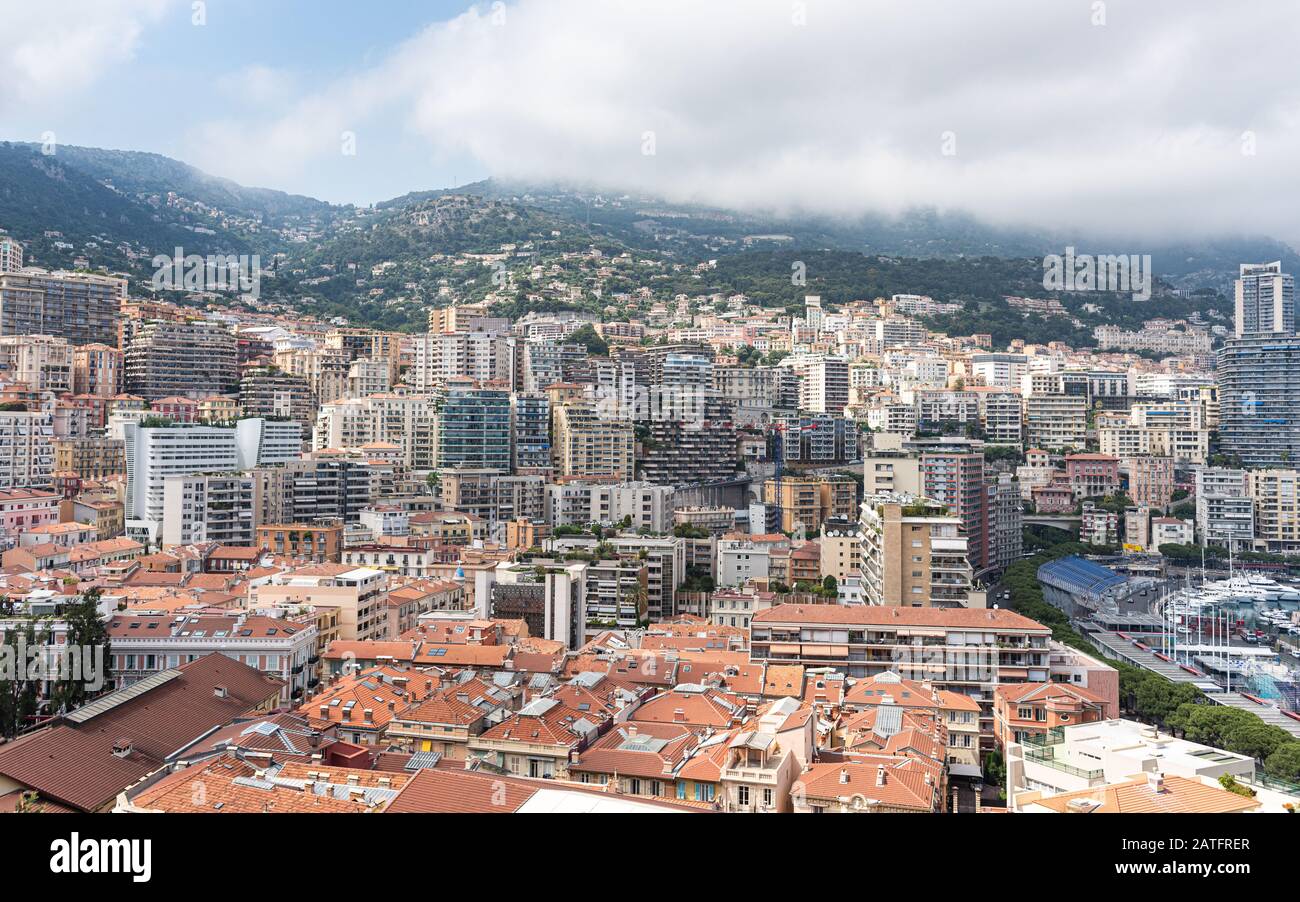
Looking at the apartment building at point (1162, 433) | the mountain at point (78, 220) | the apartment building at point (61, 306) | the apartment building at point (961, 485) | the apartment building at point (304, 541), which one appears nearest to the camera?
the apartment building at point (304, 541)

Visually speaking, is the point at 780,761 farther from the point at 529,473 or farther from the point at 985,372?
the point at 985,372

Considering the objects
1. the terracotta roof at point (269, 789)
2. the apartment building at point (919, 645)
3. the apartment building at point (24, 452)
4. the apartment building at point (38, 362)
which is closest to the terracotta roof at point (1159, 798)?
the terracotta roof at point (269, 789)

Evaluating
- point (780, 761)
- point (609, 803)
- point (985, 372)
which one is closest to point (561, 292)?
point (985, 372)

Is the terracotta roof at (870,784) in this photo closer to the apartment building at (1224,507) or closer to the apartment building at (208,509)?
the apartment building at (208,509)

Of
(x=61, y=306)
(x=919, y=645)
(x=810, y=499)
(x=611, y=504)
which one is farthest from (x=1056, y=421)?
(x=61, y=306)

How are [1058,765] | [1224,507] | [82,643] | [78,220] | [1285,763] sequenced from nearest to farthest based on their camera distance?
[1058,765]
[1285,763]
[82,643]
[1224,507]
[78,220]

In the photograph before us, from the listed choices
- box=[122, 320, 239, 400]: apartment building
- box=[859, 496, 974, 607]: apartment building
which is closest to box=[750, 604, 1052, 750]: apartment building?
box=[859, 496, 974, 607]: apartment building

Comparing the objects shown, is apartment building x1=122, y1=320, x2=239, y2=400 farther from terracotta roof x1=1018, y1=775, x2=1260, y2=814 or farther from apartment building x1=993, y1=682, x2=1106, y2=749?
terracotta roof x1=1018, y1=775, x2=1260, y2=814

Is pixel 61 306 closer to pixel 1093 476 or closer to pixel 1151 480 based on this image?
→ pixel 1093 476

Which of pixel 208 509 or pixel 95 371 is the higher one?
pixel 95 371

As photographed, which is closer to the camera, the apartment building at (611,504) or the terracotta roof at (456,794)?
the terracotta roof at (456,794)
